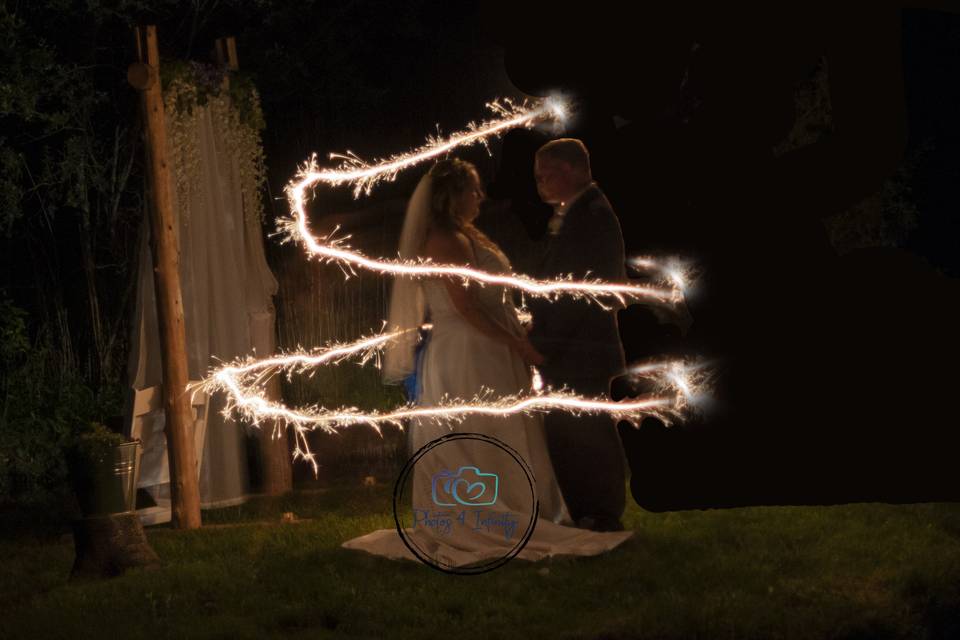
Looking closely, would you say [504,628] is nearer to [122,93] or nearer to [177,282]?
[177,282]

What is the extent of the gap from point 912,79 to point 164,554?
561cm

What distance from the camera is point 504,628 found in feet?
15.0

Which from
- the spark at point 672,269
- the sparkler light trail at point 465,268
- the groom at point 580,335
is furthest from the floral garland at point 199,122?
the spark at point 672,269

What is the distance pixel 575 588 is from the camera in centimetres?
507

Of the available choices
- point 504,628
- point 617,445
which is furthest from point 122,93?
point 504,628

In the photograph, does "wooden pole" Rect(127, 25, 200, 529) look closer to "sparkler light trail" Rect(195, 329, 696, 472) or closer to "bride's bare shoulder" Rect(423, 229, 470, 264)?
"sparkler light trail" Rect(195, 329, 696, 472)

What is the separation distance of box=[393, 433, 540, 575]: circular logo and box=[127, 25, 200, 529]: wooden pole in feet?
5.29

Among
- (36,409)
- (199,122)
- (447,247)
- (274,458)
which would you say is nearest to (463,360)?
(447,247)

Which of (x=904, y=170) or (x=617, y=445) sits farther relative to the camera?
(x=904, y=170)

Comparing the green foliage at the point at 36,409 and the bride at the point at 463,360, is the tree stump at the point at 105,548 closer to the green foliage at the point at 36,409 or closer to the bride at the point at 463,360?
the bride at the point at 463,360

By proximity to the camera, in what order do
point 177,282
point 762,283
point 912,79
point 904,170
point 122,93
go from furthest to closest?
1. point 122,93
2. point 904,170
3. point 912,79
4. point 177,282
5. point 762,283

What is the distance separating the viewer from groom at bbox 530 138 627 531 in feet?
19.5

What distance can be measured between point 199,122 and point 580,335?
9.93 ft

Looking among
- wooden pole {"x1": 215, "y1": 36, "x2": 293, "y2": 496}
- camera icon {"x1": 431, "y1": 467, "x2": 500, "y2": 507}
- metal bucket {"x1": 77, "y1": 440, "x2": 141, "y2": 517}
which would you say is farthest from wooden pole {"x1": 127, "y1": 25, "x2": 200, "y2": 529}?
camera icon {"x1": 431, "y1": 467, "x2": 500, "y2": 507}
